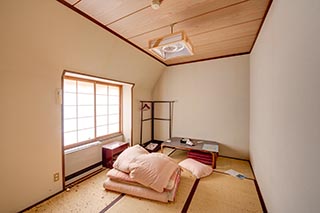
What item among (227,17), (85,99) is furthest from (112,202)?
(227,17)

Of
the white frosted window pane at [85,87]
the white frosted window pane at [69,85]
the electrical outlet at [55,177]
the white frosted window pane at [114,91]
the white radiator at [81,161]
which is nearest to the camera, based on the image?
the electrical outlet at [55,177]

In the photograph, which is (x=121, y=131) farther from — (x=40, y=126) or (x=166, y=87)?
(x=40, y=126)

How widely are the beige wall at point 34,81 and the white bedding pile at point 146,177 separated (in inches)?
35.2

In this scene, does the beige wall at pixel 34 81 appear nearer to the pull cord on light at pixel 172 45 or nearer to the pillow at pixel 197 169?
the pull cord on light at pixel 172 45

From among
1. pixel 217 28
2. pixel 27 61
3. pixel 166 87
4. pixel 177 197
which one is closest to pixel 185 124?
pixel 166 87

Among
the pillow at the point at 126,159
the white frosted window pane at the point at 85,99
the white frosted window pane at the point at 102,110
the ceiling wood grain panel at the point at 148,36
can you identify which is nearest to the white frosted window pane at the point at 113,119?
the white frosted window pane at the point at 102,110

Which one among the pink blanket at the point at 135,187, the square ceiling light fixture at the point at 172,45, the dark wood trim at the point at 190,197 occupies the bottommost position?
the dark wood trim at the point at 190,197

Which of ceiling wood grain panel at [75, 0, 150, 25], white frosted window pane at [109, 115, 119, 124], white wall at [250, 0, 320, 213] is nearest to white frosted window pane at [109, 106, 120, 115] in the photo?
white frosted window pane at [109, 115, 119, 124]

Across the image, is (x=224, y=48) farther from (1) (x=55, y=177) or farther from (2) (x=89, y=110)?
(1) (x=55, y=177)

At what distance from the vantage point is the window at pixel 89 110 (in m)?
2.59

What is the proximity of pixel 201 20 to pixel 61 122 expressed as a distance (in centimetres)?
254

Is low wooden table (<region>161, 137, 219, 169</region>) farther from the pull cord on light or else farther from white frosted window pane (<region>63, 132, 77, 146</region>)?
the pull cord on light

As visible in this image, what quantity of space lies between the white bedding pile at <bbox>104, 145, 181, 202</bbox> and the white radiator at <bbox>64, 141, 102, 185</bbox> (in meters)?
0.80

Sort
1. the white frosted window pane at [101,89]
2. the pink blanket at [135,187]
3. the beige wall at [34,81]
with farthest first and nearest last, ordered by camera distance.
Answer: the white frosted window pane at [101,89]
the pink blanket at [135,187]
the beige wall at [34,81]
